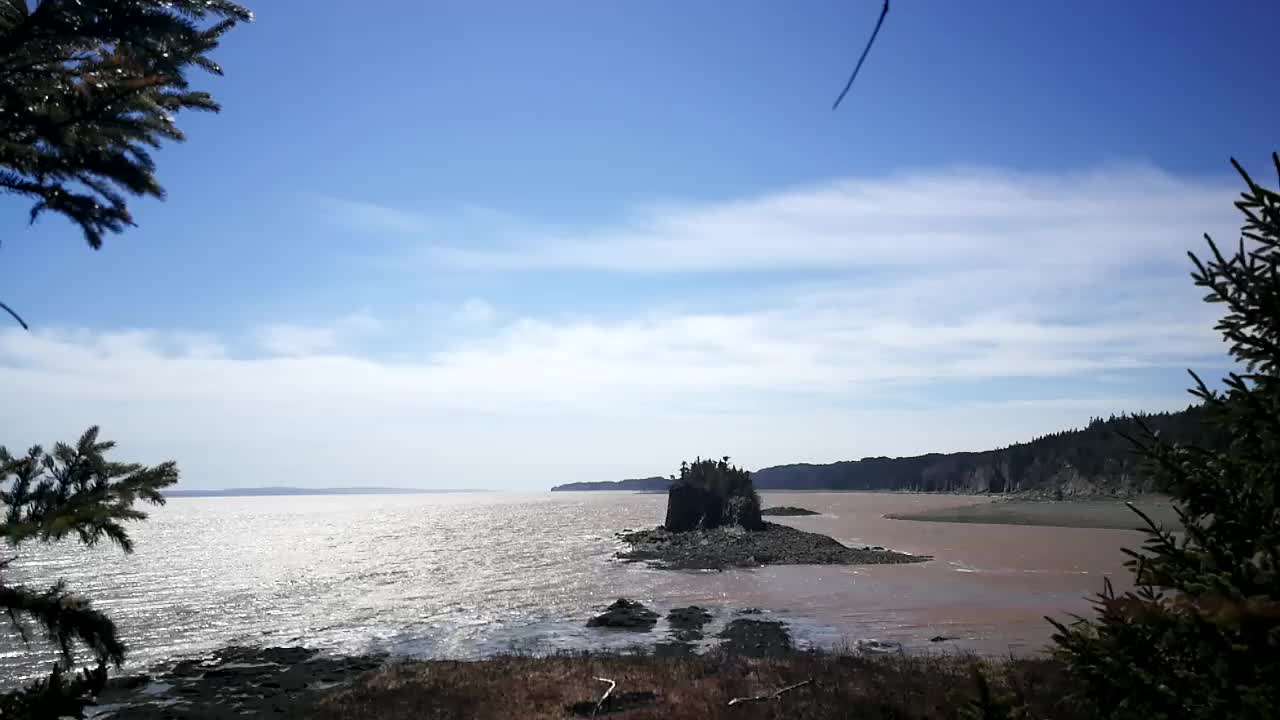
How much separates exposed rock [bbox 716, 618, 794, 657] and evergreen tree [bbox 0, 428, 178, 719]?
2224cm

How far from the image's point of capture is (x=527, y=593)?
4425cm

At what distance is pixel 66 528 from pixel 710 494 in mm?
72204

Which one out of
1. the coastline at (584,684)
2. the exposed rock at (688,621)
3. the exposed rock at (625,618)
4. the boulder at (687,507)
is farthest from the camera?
the boulder at (687,507)

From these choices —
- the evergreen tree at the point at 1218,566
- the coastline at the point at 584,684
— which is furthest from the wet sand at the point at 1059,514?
the evergreen tree at the point at 1218,566

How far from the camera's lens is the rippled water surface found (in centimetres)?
3109

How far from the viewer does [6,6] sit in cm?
454

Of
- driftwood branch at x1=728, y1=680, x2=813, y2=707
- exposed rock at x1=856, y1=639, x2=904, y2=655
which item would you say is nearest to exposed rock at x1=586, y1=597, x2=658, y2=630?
exposed rock at x1=856, y1=639, x2=904, y2=655

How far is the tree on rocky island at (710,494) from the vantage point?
7406 cm

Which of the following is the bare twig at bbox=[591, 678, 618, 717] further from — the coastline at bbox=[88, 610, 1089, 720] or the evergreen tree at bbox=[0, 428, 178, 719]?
the evergreen tree at bbox=[0, 428, 178, 719]

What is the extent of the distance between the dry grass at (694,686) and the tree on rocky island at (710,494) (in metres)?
50.3

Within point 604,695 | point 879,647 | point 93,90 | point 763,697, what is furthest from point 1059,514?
point 93,90

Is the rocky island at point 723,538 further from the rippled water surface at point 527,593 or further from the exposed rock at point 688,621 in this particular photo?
the exposed rock at point 688,621

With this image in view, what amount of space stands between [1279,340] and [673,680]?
18.4 m

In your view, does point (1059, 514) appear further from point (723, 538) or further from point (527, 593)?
point (527, 593)
